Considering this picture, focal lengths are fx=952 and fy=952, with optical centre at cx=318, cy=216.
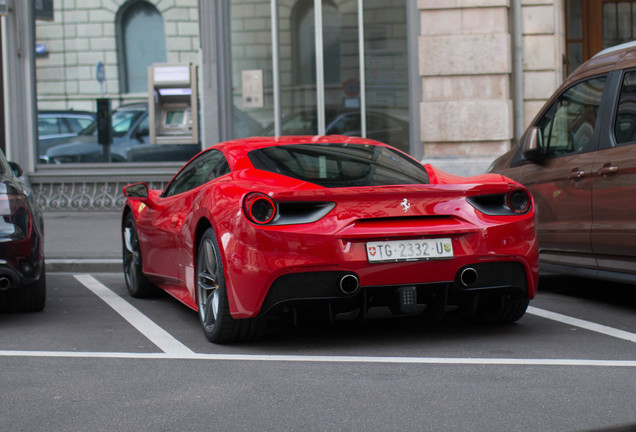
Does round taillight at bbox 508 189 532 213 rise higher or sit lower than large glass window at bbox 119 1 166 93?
lower

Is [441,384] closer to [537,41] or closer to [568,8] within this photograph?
[537,41]

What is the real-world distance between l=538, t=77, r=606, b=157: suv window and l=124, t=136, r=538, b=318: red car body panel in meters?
1.58

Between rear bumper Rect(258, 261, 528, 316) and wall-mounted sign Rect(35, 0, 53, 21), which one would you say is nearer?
rear bumper Rect(258, 261, 528, 316)

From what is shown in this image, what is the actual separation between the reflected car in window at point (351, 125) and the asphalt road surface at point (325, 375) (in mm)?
7883

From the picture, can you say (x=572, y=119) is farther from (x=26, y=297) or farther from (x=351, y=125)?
(x=351, y=125)

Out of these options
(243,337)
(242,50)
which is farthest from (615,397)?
(242,50)

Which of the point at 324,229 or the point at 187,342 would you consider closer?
the point at 324,229

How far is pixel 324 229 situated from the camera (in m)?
4.95

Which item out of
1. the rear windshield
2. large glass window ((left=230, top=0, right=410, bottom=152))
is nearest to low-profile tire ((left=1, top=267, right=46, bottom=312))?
the rear windshield

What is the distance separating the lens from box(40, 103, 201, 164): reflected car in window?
15172 mm

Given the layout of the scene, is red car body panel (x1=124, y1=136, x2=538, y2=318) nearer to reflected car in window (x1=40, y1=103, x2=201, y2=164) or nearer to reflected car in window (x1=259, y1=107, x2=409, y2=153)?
reflected car in window (x1=259, y1=107, x2=409, y2=153)

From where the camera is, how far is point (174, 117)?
15.1 metres

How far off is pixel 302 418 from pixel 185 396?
65 centimetres

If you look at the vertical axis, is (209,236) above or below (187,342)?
above
